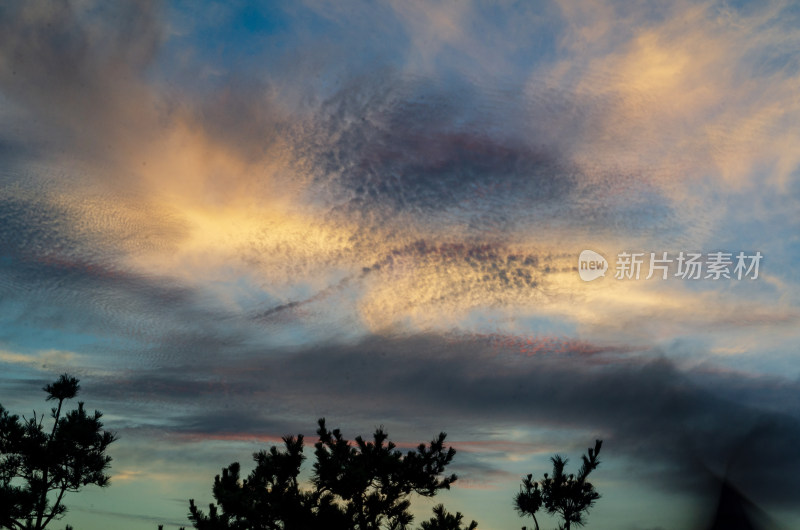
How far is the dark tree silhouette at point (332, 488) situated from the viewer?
18156mm

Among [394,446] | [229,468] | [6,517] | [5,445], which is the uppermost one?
[394,446]

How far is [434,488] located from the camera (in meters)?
23.2

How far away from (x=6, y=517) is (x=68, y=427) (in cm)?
455

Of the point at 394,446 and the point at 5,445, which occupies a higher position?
the point at 394,446

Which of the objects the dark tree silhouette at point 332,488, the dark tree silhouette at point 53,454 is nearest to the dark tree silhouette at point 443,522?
the dark tree silhouette at point 332,488

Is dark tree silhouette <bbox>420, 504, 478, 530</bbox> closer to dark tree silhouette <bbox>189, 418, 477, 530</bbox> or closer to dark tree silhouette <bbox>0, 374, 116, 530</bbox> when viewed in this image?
dark tree silhouette <bbox>189, 418, 477, 530</bbox>

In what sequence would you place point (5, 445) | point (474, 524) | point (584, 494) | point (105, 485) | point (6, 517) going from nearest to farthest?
point (474, 524) < point (584, 494) < point (6, 517) < point (5, 445) < point (105, 485)

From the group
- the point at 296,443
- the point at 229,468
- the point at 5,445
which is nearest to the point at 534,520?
the point at 296,443

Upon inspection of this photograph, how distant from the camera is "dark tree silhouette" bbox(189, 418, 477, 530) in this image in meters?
18.2

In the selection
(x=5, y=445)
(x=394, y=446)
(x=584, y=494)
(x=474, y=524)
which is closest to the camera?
(x=474, y=524)

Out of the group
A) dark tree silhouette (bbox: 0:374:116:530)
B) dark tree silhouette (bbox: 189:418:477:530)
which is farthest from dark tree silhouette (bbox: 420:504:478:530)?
dark tree silhouette (bbox: 0:374:116:530)

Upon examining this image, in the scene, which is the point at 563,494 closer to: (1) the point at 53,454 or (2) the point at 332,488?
(2) the point at 332,488

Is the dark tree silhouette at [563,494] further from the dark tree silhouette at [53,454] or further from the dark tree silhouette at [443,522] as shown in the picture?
the dark tree silhouette at [53,454]

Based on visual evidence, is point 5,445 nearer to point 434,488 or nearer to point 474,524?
point 434,488
